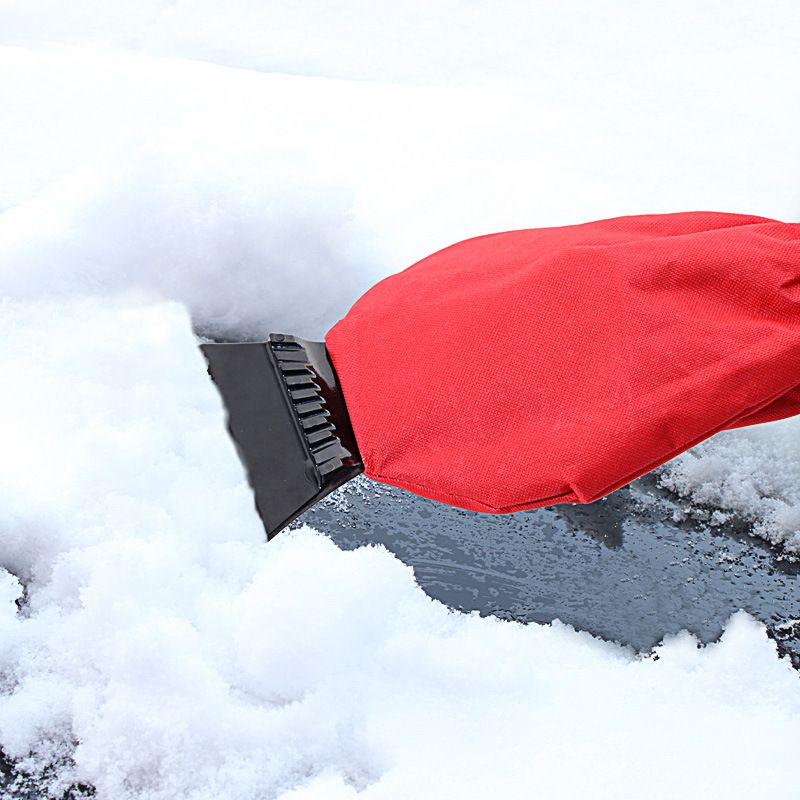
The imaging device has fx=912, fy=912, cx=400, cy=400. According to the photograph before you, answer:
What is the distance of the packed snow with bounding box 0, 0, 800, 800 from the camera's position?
85cm

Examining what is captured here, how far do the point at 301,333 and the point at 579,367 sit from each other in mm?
704

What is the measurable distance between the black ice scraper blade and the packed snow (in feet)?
0.25

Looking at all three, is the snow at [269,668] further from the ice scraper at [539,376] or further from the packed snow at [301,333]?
the ice scraper at [539,376]

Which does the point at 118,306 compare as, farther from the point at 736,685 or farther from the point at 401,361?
the point at 736,685

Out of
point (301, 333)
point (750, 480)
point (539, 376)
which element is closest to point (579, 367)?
point (539, 376)

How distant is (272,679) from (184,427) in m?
0.38

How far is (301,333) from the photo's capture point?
4.62ft

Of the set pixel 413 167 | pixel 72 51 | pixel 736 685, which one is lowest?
pixel 736 685

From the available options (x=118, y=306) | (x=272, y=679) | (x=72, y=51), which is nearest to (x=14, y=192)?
(x=118, y=306)

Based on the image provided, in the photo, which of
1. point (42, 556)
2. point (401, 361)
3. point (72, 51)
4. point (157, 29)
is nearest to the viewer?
point (401, 361)

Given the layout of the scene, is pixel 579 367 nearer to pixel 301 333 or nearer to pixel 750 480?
pixel 750 480

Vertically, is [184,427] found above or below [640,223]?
below

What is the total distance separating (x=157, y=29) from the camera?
7.08ft

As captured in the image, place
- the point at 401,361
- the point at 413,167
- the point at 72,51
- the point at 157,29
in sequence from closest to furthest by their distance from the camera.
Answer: the point at 401,361, the point at 413,167, the point at 72,51, the point at 157,29
